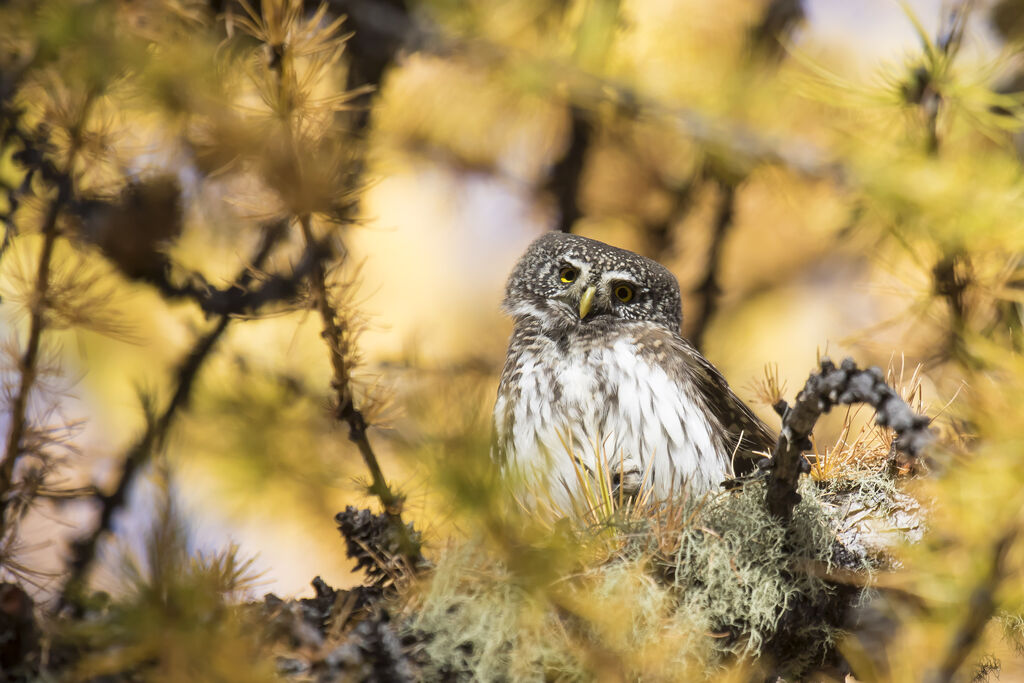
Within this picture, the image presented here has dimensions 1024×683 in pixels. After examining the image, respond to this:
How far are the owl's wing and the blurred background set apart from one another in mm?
441

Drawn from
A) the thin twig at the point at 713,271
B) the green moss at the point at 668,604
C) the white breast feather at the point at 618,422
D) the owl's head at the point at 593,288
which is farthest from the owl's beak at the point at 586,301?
the thin twig at the point at 713,271


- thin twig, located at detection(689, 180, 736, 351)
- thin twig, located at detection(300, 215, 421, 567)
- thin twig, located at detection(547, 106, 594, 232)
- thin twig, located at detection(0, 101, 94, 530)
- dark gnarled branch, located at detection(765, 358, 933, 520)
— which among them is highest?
thin twig, located at detection(547, 106, 594, 232)

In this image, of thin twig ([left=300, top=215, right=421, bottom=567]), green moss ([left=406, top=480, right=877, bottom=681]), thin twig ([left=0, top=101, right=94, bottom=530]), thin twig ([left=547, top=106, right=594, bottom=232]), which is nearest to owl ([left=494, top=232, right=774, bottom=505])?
green moss ([left=406, top=480, right=877, bottom=681])

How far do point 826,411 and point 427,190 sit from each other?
9.95ft

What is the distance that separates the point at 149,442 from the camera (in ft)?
6.16

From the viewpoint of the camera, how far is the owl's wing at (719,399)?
2836 mm

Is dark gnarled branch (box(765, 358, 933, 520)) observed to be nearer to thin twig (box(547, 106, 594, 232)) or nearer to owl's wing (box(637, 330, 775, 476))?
owl's wing (box(637, 330, 775, 476))

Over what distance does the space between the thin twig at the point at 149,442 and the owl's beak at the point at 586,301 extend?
105 cm

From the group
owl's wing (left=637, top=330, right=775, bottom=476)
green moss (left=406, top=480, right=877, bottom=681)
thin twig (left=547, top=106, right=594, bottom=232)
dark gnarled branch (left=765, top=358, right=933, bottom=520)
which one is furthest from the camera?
thin twig (left=547, top=106, right=594, bottom=232)

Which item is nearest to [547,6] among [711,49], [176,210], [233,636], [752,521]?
[711,49]

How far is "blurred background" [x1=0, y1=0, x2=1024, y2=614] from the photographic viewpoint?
165 cm

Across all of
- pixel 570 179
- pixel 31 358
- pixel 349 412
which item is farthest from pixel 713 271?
pixel 31 358

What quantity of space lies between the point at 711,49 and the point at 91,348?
3.03m

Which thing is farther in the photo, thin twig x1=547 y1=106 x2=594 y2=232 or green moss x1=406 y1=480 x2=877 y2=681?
thin twig x1=547 y1=106 x2=594 y2=232
